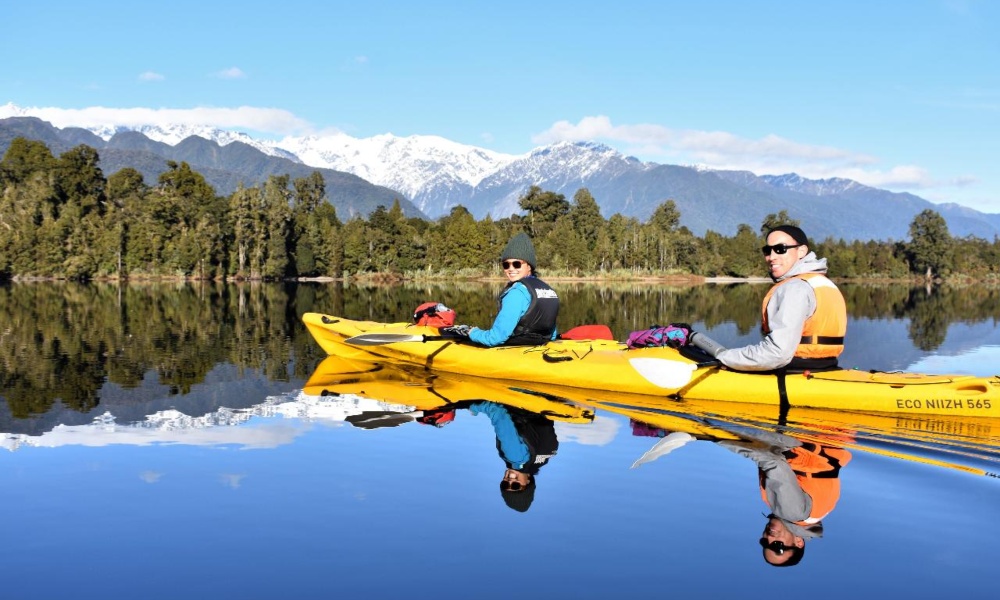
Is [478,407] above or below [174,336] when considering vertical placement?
below

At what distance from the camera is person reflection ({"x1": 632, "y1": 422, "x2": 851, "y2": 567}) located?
527 cm

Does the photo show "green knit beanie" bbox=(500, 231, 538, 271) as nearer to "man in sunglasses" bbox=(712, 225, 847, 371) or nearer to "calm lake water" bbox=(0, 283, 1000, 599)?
"calm lake water" bbox=(0, 283, 1000, 599)

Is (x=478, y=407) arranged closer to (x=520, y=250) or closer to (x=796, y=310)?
(x=520, y=250)

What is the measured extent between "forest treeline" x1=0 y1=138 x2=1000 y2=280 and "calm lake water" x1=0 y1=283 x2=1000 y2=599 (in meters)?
69.4

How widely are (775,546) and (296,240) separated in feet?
278

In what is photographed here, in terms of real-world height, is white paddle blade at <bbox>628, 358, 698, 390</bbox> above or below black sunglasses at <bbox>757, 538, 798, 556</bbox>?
above

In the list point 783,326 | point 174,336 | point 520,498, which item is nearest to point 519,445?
point 520,498

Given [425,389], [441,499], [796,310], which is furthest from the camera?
[425,389]

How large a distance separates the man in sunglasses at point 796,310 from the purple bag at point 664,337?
1.49 m

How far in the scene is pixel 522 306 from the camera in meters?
11.5

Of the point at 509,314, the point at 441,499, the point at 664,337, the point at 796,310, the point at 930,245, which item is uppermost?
the point at 930,245

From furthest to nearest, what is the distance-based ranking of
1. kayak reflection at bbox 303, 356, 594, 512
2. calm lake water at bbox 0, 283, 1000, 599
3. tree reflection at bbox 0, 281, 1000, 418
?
1. tree reflection at bbox 0, 281, 1000, 418
2. kayak reflection at bbox 303, 356, 594, 512
3. calm lake water at bbox 0, 283, 1000, 599

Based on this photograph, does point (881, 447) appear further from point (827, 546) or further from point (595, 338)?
point (595, 338)

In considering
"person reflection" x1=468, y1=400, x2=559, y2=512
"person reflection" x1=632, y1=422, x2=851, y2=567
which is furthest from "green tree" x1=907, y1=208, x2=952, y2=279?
"person reflection" x1=632, y1=422, x2=851, y2=567
